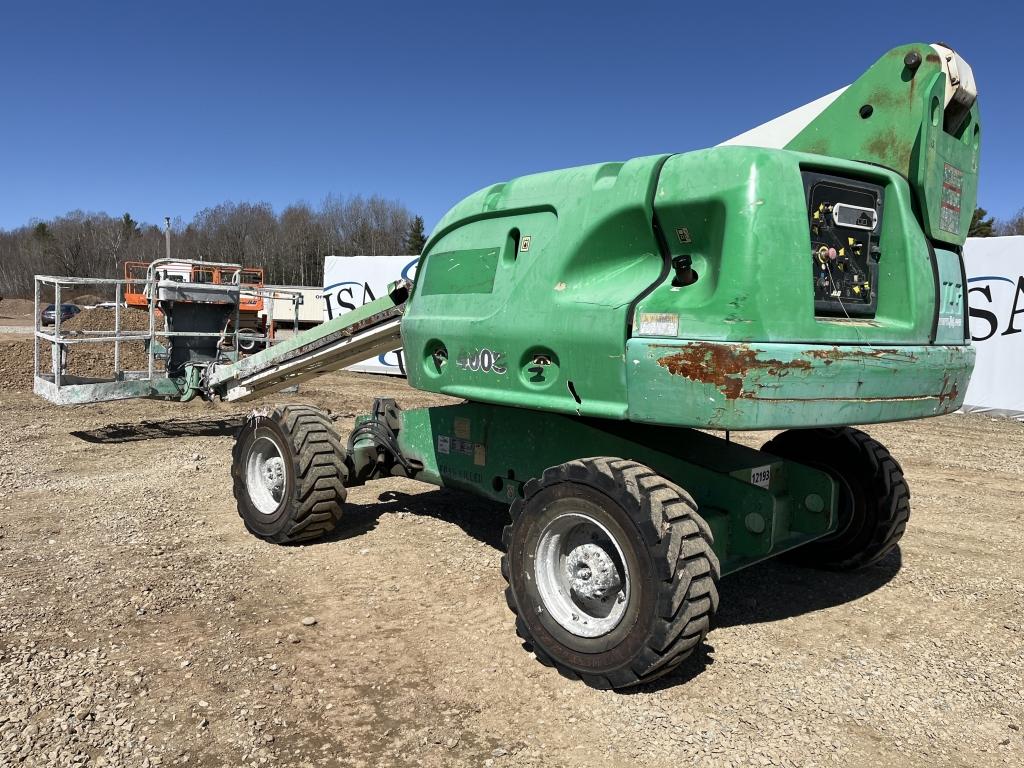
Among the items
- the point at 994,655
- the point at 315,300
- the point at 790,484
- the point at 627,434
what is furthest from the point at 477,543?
the point at 315,300

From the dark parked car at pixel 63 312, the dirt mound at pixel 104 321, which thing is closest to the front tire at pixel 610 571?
the dirt mound at pixel 104 321

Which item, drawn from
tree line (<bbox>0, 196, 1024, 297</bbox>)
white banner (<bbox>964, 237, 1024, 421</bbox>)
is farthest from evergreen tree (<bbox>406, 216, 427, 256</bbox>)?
white banner (<bbox>964, 237, 1024, 421</bbox>)

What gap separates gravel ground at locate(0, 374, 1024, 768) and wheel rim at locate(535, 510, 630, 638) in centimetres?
30

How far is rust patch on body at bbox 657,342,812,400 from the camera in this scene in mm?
3111

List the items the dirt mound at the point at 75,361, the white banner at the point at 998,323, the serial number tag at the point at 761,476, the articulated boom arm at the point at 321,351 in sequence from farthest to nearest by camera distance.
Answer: the dirt mound at the point at 75,361 → the white banner at the point at 998,323 → the articulated boom arm at the point at 321,351 → the serial number tag at the point at 761,476

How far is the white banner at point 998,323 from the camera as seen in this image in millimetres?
12602

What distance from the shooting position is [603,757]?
2973mm

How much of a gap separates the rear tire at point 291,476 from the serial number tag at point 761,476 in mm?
2726

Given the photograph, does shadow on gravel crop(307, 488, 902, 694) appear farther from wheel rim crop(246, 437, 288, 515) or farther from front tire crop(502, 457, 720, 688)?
wheel rim crop(246, 437, 288, 515)

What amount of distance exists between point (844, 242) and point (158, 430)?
907 centimetres

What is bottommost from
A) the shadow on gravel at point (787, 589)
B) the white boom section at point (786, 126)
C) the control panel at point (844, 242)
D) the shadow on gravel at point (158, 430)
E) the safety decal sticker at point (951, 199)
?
the shadow on gravel at point (158, 430)

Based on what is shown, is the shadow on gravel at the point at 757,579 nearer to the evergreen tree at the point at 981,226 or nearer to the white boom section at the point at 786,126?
the white boom section at the point at 786,126

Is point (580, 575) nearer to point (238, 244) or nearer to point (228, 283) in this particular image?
point (228, 283)

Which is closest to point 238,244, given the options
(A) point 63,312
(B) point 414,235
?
(B) point 414,235
